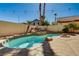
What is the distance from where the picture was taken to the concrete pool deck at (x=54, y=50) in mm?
4227

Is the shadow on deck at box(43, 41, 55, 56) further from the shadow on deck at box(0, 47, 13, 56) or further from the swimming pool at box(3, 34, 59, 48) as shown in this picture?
the shadow on deck at box(0, 47, 13, 56)

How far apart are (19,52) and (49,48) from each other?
A: 0.58 meters

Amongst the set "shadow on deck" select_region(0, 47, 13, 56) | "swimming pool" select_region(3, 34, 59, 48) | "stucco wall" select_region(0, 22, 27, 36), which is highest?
"stucco wall" select_region(0, 22, 27, 36)

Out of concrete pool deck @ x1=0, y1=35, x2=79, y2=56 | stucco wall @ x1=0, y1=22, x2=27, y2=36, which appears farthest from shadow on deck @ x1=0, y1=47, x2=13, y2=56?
stucco wall @ x1=0, y1=22, x2=27, y2=36

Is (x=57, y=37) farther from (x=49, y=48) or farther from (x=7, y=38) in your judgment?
(x=7, y=38)

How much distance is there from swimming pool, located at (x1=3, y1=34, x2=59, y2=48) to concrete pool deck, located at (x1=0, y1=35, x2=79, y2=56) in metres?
0.08

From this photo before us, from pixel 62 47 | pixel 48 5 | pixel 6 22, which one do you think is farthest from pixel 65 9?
pixel 6 22

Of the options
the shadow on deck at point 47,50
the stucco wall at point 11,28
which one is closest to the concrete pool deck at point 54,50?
the shadow on deck at point 47,50

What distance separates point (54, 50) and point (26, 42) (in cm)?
56

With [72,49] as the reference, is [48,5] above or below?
→ above

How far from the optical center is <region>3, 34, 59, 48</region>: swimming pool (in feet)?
14.2

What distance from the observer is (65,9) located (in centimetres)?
438

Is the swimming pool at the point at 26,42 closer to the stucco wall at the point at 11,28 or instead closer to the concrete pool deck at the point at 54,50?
the concrete pool deck at the point at 54,50

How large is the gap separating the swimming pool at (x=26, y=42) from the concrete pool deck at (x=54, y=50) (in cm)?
8
